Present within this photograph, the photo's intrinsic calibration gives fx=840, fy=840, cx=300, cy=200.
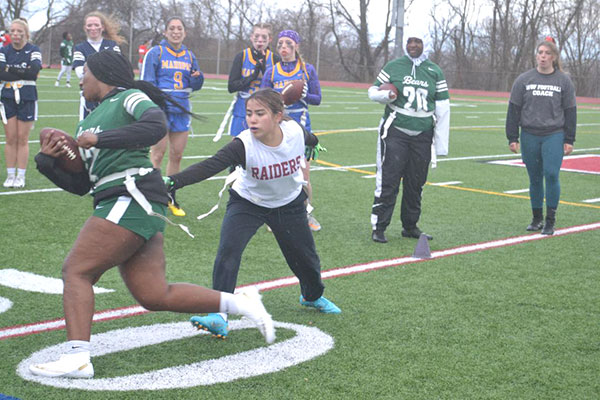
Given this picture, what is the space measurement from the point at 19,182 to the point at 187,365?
6498 millimetres

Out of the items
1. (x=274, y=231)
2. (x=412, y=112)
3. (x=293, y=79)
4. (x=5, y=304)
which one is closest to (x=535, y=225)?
(x=412, y=112)

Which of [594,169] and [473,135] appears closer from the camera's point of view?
[594,169]

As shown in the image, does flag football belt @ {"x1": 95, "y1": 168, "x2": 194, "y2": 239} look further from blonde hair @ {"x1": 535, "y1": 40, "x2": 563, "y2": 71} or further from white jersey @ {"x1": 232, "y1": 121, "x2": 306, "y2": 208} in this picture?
blonde hair @ {"x1": 535, "y1": 40, "x2": 563, "y2": 71}

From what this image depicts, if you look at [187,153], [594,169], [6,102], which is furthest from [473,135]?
[6,102]

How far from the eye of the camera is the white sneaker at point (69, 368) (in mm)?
4148

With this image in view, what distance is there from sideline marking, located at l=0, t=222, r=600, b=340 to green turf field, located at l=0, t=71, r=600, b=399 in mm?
66

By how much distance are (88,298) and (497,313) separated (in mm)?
2843

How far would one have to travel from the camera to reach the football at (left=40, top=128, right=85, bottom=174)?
4.08 m

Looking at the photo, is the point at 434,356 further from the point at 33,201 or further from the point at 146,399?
the point at 33,201

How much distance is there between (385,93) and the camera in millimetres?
7930

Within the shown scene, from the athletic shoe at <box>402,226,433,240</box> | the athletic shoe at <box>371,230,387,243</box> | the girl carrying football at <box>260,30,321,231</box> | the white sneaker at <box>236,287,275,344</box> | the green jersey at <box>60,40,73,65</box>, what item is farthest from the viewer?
the green jersey at <box>60,40,73,65</box>

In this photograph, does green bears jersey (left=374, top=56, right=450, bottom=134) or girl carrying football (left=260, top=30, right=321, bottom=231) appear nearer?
green bears jersey (left=374, top=56, right=450, bottom=134)

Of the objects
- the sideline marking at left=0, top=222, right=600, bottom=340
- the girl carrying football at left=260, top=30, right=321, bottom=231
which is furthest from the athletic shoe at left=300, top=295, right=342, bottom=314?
the girl carrying football at left=260, top=30, right=321, bottom=231

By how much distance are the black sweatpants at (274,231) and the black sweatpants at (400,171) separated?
285cm
